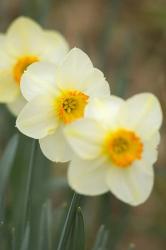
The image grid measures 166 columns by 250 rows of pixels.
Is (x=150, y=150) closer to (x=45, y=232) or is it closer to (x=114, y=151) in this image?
(x=114, y=151)

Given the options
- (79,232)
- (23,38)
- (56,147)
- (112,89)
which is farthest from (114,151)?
(112,89)

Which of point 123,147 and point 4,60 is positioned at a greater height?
point 123,147

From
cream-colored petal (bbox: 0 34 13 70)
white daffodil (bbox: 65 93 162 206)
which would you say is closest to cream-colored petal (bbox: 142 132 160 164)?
white daffodil (bbox: 65 93 162 206)

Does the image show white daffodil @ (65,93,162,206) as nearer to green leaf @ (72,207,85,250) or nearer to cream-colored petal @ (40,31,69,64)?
green leaf @ (72,207,85,250)

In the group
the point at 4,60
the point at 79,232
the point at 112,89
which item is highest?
the point at 4,60

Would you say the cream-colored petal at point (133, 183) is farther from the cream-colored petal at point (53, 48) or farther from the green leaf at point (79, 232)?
the cream-colored petal at point (53, 48)
